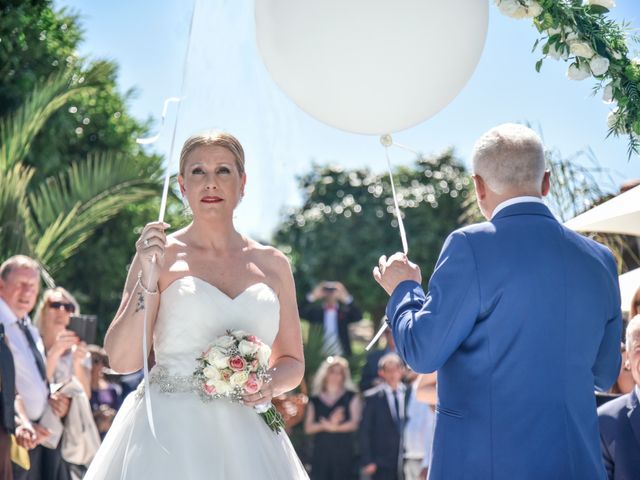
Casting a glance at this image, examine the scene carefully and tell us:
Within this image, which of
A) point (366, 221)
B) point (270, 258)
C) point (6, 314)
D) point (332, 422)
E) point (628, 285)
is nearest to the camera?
point (270, 258)

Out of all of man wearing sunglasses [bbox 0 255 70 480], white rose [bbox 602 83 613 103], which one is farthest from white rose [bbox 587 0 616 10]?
man wearing sunglasses [bbox 0 255 70 480]

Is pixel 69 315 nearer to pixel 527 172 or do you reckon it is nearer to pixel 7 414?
pixel 7 414

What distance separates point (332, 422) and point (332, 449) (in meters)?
0.34

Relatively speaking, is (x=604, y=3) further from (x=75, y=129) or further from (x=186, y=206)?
(x=75, y=129)

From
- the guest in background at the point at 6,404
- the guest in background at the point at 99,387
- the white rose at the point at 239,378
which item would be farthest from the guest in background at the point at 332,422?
the white rose at the point at 239,378

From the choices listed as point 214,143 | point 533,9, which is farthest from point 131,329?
point 533,9

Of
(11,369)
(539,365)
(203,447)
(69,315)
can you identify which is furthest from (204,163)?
(69,315)

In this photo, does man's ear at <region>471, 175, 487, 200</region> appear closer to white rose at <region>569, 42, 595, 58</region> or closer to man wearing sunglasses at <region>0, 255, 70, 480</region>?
white rose at <region>569, 42, 595, 58</region>

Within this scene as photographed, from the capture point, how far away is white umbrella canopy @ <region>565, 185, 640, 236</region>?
4.93 m

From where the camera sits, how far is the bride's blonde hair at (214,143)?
162 inches

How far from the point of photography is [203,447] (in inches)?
150

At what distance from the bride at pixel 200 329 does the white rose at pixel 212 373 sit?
0.46 ft

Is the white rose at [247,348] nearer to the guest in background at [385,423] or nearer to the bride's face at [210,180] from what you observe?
the bride's face at [210,180]

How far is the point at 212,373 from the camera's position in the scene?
377 centimetres
